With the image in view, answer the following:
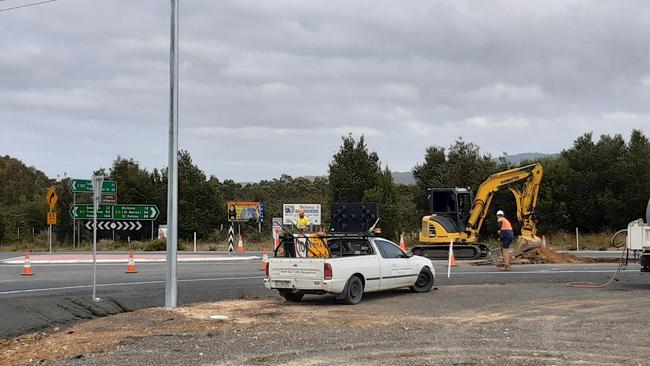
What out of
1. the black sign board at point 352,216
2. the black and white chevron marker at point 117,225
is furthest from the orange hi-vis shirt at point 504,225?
the black and white chevron marker at point 117,225

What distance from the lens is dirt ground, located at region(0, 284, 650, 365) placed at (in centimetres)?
831

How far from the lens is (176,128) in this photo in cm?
1319

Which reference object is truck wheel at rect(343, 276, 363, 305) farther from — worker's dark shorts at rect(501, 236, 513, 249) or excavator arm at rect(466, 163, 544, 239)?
excavator arm at rect(466, 163, 544, 239)

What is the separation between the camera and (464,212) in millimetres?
27953

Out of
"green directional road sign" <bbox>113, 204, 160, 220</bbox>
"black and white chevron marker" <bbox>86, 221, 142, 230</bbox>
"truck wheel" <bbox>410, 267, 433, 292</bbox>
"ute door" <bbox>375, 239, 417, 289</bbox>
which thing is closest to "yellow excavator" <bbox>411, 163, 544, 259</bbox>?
"truck wheel" <bbox>410, 267, 433, 292</bbox>

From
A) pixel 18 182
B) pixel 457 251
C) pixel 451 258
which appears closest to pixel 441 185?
pixel 457 251

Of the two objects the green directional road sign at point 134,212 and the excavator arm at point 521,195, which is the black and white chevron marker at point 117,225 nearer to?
the green directional road sign at point 134,212

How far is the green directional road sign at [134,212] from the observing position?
47.3 m

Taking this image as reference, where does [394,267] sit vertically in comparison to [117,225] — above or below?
below

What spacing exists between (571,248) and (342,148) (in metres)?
17.6

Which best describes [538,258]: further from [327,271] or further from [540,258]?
[327,271]

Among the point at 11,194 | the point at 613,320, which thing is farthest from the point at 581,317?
the point at 11,194

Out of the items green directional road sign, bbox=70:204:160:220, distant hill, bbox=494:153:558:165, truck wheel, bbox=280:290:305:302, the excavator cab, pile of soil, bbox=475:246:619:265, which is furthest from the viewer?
distant hill, bbox=494:153:558:165

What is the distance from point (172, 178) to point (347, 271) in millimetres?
3895
